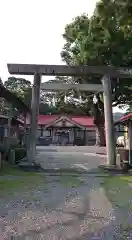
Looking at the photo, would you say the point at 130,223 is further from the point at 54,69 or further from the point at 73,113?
the point at 73,113

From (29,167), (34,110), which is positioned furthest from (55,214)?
(34,110)

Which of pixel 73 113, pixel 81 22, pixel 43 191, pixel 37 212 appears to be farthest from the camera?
pixel 73 113

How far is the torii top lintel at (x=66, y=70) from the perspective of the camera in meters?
15.9

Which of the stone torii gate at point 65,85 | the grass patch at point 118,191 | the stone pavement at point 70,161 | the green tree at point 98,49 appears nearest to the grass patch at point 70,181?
the grass patch at point 118,191

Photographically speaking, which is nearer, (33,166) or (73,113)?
(33,166)

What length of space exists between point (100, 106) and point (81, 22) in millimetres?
12243

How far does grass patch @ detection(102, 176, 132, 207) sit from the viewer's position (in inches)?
333

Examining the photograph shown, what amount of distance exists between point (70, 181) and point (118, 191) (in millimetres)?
2483

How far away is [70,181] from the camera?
12.1 m

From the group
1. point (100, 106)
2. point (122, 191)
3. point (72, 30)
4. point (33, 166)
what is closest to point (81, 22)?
point (72, 30)

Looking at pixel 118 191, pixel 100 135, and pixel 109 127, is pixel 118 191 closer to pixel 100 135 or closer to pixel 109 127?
pixel 109 127

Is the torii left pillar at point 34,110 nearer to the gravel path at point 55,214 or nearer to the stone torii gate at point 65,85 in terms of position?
the stone torii gate at point 65,85

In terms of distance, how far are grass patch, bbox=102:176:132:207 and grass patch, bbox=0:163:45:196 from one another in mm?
2494

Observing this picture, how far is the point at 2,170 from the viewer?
14.3m
